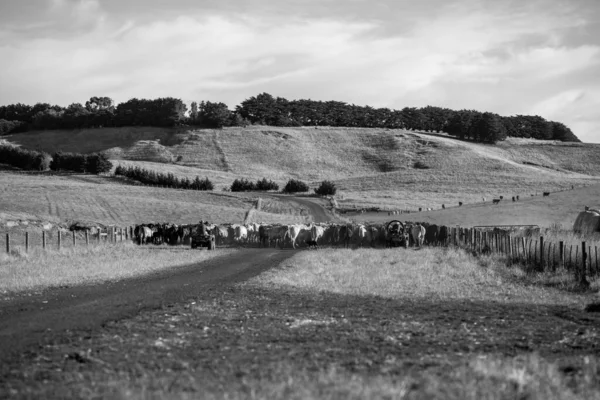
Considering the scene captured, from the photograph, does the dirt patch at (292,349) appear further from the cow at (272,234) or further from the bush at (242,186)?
the bush at (242,186)

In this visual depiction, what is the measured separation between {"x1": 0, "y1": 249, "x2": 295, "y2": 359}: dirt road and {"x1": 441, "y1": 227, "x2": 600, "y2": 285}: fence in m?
10.2

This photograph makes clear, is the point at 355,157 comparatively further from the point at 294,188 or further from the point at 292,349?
the point at 292,349

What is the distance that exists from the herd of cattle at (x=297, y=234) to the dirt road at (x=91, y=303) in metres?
24.9

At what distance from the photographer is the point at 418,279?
24641mm

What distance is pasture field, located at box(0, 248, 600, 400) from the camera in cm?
838

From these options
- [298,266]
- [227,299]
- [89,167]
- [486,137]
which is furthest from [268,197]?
[486,137]

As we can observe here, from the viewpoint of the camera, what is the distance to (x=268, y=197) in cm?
10381

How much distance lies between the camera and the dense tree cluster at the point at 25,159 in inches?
4884

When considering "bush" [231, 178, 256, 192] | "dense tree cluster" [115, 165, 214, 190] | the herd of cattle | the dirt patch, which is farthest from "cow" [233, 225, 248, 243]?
"bush" [231, 178, 256, 192]

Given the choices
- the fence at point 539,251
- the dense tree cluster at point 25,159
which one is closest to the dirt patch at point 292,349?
the fence at point 539,251

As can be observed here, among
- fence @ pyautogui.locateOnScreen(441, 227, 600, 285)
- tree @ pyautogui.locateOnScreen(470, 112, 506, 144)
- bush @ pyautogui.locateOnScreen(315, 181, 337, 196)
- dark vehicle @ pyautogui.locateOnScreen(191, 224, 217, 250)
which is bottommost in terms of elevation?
dark vehicle @ pyautogui.locateOnScreen(191, 224, 217, 250)

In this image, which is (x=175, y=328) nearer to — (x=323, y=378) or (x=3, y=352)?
(x=3, y=352)

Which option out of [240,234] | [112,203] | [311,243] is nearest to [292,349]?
[311,243]

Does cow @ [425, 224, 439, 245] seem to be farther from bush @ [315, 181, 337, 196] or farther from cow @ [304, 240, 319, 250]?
bush @ [315, 181, 337, 196]
